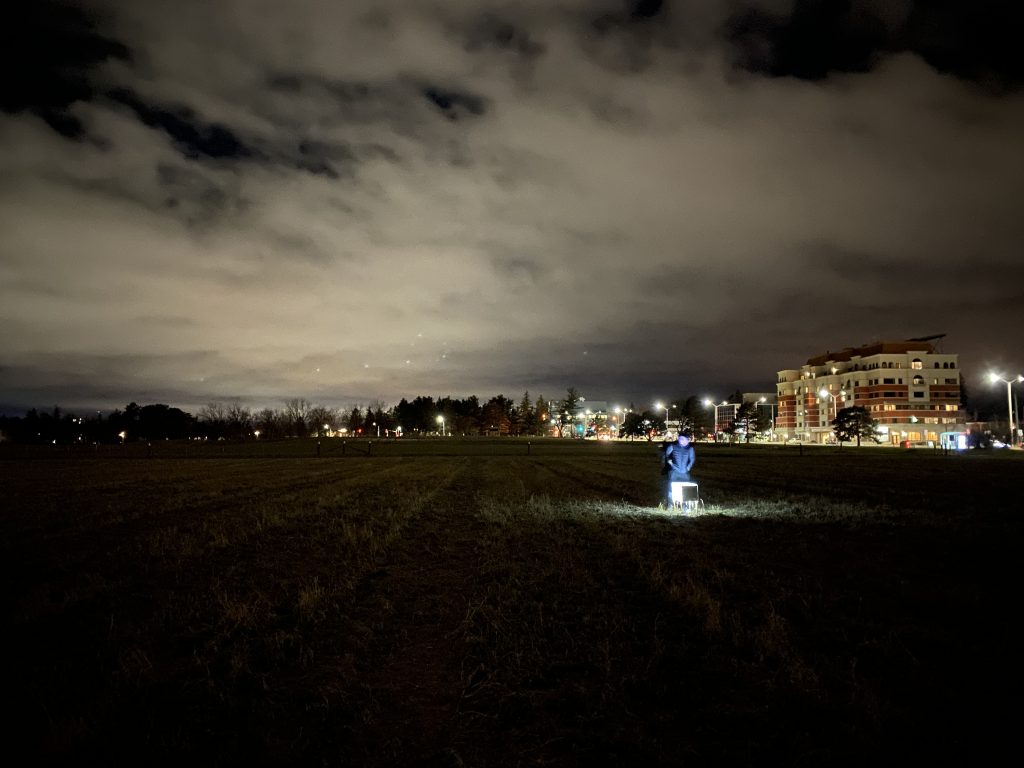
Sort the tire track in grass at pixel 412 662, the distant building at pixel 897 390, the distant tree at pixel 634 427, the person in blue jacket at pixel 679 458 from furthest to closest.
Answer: the distant tree at pixel 634 427, the distant building at pixel 897 390, the person in blue jacket at pixel 679 458, the tire track in grass at pixel 412 662

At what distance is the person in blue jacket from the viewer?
54.3 ft

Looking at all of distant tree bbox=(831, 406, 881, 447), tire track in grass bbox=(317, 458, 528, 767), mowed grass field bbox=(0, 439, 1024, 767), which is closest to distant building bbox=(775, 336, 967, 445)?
distant tree bbox=(831, 406, 881, 447)

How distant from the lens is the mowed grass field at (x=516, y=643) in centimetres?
469

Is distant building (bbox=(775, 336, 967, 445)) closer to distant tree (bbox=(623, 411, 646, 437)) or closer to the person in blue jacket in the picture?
distant tree (bbox=(623, 411, 646, 437))

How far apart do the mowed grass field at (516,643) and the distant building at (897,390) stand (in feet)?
408

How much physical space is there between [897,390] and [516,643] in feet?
499

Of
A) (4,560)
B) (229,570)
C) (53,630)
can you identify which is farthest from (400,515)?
(53,630)

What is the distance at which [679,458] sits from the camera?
16812 mm

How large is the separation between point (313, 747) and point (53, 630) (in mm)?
5086

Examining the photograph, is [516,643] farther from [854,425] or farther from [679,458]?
[854,425]

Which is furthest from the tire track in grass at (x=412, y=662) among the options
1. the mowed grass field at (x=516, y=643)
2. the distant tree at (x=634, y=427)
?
the distant tree at (x=634, y=427)

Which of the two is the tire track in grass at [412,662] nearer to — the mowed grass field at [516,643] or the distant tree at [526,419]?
the mowed grass field at [516,643]

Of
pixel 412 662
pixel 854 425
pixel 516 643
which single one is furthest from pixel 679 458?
pixel 854 425

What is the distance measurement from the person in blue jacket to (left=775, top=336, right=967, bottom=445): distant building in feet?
387
